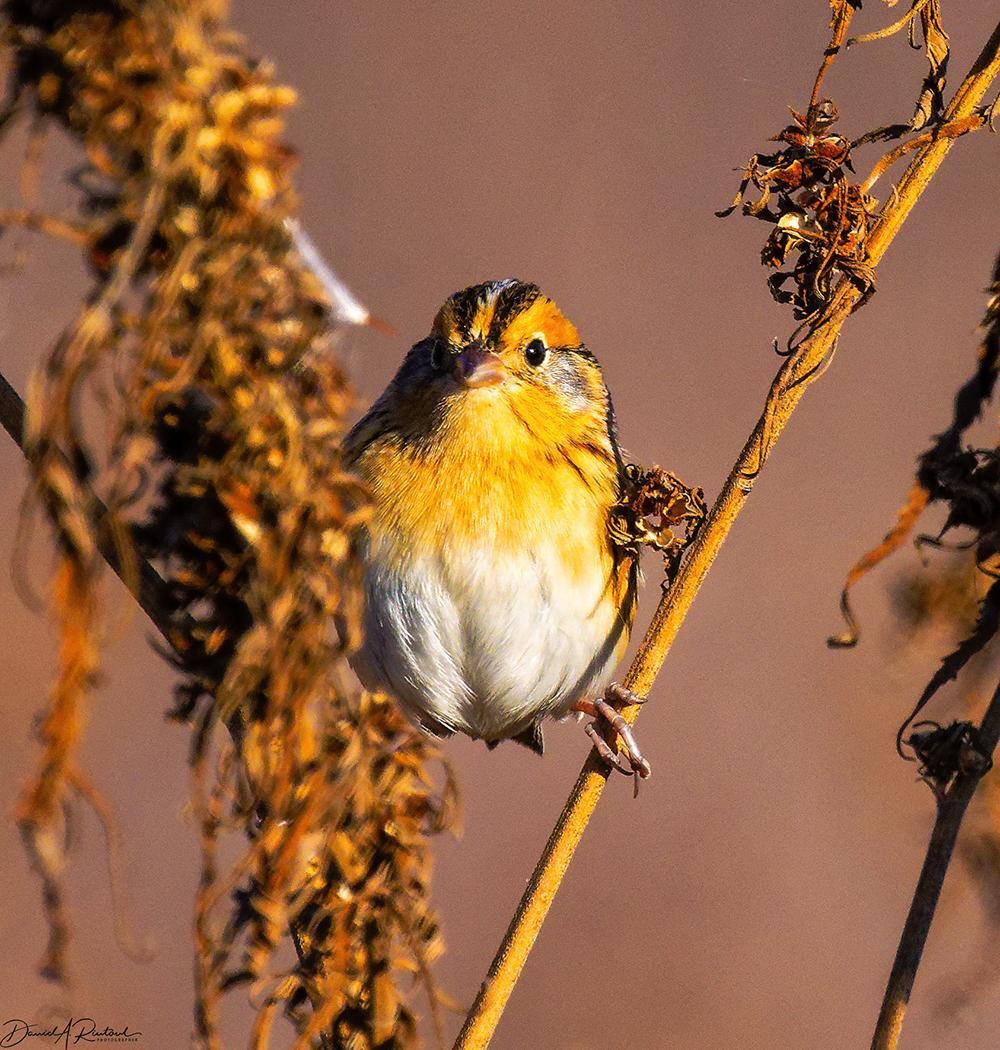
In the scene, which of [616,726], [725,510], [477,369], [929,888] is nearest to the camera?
[929,888]

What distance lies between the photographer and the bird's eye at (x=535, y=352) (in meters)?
3.64

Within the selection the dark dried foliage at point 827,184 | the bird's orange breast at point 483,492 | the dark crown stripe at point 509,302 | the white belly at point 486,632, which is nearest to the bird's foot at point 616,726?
the white belly at point 486,632

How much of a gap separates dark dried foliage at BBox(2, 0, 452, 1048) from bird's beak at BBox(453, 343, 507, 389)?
1.99 meters

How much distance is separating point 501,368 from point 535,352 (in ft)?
0.72

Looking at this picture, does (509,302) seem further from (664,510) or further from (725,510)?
(725,510)

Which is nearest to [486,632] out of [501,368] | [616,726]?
[616,726]

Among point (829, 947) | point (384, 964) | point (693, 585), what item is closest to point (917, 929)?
point (693, 585)

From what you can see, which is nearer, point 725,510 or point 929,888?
point 929,888

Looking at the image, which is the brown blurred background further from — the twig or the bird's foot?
the twig

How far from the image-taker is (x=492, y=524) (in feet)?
11.4

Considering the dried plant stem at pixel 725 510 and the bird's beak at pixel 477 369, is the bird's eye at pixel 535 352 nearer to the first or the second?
the bird's beak at pixel 477 369

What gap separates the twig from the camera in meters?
1.73
